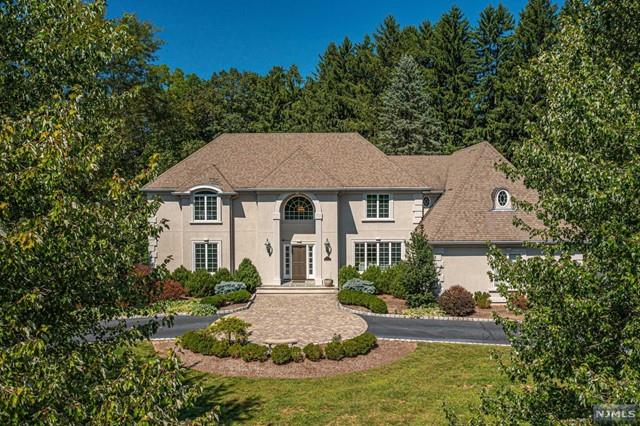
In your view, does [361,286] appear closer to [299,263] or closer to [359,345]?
[299,263]

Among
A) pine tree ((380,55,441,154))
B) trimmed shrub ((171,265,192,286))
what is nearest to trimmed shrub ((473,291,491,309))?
trimmed shrub ((171,265,192,286))

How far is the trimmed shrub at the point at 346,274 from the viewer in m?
28.4

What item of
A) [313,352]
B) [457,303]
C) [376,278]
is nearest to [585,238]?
[313,352]

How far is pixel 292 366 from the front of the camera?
632 inches

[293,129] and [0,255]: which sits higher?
[293,129]

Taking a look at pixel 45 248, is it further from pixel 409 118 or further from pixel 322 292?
pixel 409 118

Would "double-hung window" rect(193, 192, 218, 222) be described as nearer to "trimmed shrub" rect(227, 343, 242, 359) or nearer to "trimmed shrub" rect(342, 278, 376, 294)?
"trimmed shrub" rect(342, 278, 376, 294)

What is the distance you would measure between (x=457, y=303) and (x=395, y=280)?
528 centimetres

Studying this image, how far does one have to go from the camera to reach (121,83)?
40.7 metres

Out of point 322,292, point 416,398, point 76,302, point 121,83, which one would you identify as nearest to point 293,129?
point 121,83

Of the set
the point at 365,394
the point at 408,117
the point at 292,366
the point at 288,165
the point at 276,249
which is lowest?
the point at 365,394

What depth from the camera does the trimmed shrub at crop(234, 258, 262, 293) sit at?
28.5 meters

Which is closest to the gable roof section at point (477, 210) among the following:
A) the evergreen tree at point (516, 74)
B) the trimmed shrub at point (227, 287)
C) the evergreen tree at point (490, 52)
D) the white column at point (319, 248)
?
the white column at point (319, 248)

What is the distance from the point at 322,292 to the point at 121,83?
27.9 meters
